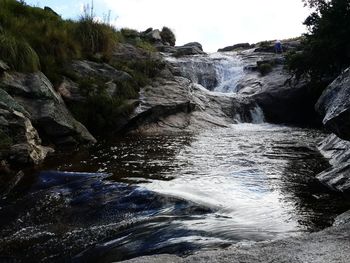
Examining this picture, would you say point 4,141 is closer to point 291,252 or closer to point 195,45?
point 291,252

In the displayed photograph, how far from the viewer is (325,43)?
18.0m

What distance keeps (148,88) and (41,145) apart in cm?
707

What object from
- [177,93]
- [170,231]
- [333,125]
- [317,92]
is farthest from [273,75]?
[170,231]

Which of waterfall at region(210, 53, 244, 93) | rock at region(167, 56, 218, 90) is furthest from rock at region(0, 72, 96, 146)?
waterfall at region(210, 53, 244, 93)

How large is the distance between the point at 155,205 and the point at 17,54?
791 centimetres

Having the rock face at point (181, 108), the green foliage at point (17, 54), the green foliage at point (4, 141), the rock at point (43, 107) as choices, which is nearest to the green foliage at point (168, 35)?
the rock face at point (181, 108)

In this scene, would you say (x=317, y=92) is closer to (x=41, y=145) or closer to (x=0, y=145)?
(x=41, y=145)

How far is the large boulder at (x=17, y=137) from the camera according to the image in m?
9.08

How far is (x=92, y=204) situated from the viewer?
700 centimetres

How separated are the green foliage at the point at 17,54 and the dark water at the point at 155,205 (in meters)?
3.31

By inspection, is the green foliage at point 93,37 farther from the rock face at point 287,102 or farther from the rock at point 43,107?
the rock face at point 287,102

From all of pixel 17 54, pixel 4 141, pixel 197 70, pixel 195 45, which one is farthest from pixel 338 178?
pixel 195 45

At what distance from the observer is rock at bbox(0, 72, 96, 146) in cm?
1150

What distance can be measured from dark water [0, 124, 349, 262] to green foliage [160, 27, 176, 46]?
28.9 metres
